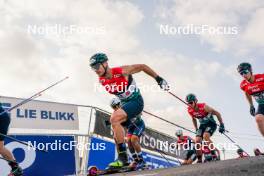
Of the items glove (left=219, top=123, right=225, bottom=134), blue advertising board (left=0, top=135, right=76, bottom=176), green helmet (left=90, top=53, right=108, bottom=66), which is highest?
green helmet (left=90, top=53, right=108, bottom=66)

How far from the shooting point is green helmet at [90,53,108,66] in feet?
24.4

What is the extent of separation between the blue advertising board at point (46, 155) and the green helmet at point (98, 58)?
660cm

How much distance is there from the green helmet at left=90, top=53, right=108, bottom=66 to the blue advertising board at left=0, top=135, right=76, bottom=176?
660cm

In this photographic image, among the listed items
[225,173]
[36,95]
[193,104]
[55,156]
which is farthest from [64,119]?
[225,173]

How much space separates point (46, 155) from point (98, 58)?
717 centimetres

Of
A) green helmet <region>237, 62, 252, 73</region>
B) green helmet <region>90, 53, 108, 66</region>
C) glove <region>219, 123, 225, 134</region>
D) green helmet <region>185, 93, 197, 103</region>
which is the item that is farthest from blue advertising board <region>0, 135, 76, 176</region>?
green helmet <region>237, 62, 252, 73</region>

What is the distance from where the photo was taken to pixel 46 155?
13.4 meters

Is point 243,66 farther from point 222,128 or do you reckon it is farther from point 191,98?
point 222,128

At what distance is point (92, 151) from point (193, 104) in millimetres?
4291

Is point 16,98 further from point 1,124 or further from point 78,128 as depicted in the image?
point 1,124

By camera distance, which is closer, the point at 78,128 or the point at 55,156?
the point at 55,156

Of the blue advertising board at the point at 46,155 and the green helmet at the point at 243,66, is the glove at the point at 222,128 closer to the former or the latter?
the green helmet at the point at 243,66

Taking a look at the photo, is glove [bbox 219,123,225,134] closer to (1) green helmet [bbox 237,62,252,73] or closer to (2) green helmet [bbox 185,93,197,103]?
(2) green helmet [bbox 185,93,197,103]

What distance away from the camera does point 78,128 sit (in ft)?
48.0
